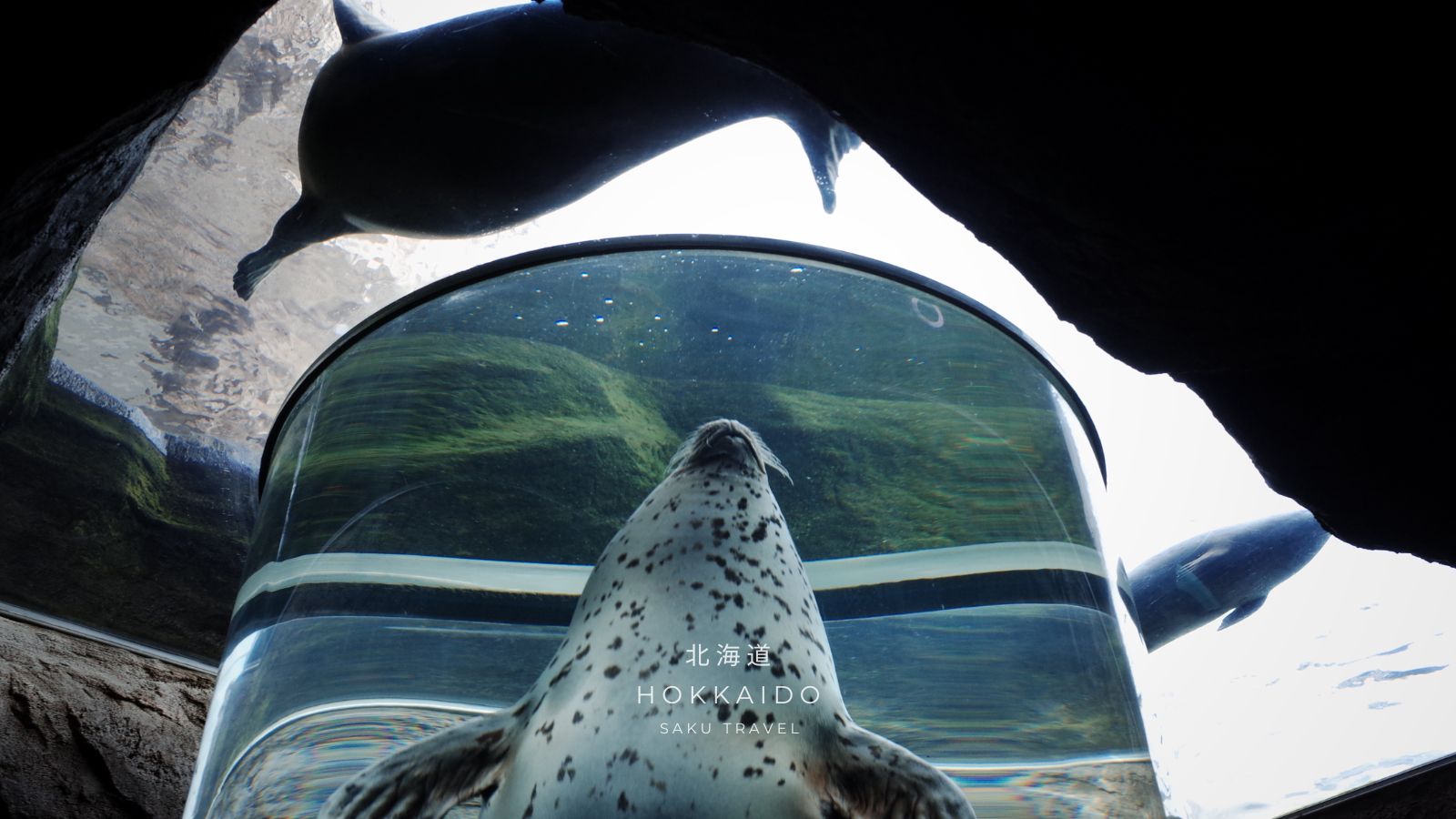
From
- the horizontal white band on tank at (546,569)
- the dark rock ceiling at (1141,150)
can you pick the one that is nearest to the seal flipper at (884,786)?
the horizontal white band on tank at (546,569)

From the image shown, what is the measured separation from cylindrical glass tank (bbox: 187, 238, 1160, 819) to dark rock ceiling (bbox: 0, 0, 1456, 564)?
17.0 inches

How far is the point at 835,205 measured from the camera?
195cm

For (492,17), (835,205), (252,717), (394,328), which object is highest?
(492,17)

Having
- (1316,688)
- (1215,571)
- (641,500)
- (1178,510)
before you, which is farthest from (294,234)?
(1316,688)

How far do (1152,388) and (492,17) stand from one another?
2.34 m

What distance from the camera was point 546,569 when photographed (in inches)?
60.9

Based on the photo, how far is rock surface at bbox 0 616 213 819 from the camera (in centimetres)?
232

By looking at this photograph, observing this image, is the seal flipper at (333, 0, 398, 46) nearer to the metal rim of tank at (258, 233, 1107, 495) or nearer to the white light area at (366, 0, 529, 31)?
the white light area at (366, 0, 529, 31)

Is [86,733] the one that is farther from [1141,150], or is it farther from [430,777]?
[1141,150]

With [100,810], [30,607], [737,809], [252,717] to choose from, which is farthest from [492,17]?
[30,607]

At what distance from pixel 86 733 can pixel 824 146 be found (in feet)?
9.91

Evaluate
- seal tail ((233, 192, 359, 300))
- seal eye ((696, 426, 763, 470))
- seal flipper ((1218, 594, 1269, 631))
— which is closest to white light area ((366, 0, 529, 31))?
seal tail ((233, 192, 359, 300))

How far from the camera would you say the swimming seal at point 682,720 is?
1.10 meters

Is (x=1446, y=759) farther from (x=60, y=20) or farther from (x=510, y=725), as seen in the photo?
(x=60, y=20)
